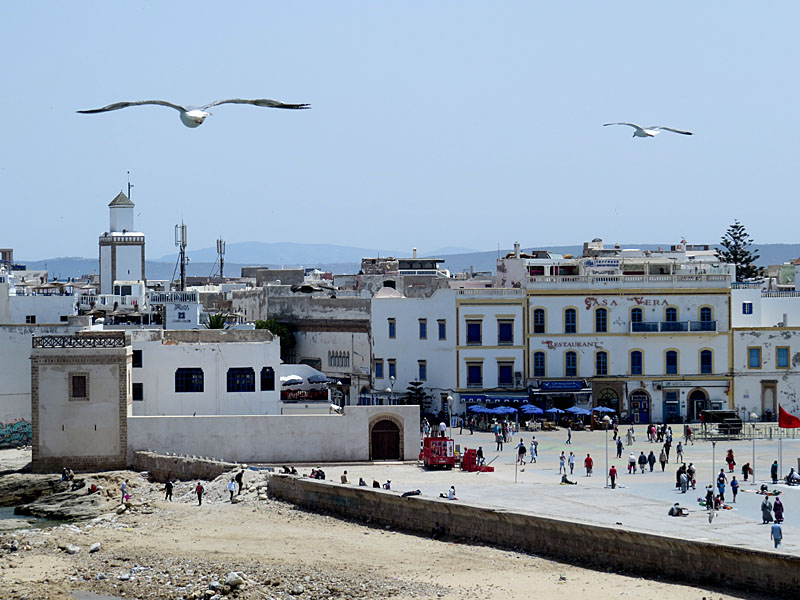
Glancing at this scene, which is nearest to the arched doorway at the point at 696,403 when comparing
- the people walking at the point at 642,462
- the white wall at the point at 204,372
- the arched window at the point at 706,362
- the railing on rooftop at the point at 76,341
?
the arched window at the point at 706,362

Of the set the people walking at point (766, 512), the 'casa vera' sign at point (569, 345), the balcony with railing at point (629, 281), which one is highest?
the balcony with railing at point (629, 281)

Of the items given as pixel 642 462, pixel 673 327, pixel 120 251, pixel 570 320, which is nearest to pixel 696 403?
pixel 673 327

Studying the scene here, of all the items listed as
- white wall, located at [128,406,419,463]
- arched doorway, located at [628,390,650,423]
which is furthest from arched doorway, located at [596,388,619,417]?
white wall, located at [128,406,419,463]

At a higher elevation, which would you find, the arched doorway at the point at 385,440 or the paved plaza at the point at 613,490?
the arched doorway at the point at 385,440

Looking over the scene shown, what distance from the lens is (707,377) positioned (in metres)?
58.7

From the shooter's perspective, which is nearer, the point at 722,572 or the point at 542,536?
the point at 722,572

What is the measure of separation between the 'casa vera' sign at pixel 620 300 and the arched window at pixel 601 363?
1883 millimetres

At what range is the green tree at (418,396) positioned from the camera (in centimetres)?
5819

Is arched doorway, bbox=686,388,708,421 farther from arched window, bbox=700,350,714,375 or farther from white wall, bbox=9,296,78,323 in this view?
white wall, bbox=9,296,78,323

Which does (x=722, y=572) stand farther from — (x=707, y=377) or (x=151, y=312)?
(x=151, y=312)

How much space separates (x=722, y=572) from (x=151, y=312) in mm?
37964

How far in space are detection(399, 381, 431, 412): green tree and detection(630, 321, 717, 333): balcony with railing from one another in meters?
8.54

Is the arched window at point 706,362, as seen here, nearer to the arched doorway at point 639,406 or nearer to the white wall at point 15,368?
the arched doorway at point 639,406

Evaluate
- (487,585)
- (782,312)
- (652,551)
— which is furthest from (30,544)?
(782,312)
